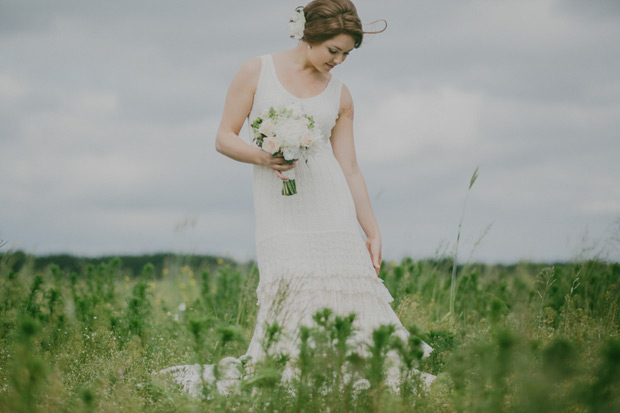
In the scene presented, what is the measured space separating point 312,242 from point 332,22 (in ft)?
4.77

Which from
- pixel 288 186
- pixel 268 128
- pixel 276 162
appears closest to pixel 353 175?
pixel 288 186

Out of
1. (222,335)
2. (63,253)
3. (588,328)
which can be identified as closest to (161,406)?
(222,335)

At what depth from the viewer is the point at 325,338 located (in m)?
2.13

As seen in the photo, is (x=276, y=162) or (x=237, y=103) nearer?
(x=276, y=162)

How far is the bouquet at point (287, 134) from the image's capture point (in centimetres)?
313

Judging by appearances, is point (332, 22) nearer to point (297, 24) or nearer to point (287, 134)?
point (297, 24)

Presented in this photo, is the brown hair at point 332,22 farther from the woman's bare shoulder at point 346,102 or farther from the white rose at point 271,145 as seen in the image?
the white rose at point 271,145

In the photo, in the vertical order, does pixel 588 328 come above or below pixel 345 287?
below

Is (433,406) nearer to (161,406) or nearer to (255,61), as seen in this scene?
(161,406)

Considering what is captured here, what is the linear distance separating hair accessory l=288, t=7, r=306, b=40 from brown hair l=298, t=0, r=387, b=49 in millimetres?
46

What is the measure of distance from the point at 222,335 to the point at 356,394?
0.71 m

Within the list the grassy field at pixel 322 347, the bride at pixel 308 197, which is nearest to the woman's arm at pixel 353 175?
the bride at pixel 308 197

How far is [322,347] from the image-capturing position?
2139 mm

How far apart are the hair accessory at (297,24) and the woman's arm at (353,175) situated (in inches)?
20.2
